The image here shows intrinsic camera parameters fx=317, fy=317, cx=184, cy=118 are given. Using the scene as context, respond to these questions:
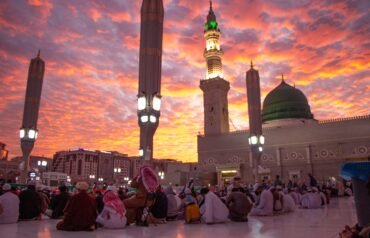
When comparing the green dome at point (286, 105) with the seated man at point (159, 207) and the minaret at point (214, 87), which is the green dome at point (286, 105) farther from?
the seated man at point (159, 207)

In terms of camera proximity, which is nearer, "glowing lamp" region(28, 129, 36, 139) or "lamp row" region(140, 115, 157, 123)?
"lamp row" region(140, 115, 157, 123)

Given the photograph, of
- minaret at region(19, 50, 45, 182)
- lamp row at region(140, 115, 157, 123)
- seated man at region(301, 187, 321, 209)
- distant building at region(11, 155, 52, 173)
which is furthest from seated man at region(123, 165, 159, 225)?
distant building at region(11, 155, 52, 173)

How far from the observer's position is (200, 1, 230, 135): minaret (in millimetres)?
40844

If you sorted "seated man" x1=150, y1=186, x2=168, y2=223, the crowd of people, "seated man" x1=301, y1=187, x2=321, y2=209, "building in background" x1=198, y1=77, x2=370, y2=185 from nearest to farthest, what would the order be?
the crowd of people, "seated man" x1=150, y1=186, x2=168, y2=223, "seated man" x1=301, y1=187, x2=321, y2=209, "building in background" x1=198, y1=77, x2=370, y2=185

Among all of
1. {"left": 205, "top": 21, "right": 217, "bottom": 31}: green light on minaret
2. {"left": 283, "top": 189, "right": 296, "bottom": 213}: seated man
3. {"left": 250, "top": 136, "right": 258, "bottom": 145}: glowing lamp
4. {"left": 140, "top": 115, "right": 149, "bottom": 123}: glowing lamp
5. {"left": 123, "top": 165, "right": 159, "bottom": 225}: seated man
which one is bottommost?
{"left": 283, "top": 189, "right": 296, "bottom": 213}: seated man

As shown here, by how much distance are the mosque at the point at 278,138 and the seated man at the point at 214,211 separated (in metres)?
21.9

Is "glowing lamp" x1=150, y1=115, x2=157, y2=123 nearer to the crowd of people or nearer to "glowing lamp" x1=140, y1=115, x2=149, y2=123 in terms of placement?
"glowing lamp" x1=140, y1=115, x2=149, y2=123

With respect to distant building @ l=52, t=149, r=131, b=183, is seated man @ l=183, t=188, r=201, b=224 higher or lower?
lower

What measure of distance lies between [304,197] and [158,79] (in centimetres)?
802

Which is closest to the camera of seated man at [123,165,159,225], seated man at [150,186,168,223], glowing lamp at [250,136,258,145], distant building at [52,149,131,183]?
seated man at [123,165,159,225]

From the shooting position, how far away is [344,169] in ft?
15.3

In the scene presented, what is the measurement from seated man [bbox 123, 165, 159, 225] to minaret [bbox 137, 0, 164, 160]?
640 centimetres

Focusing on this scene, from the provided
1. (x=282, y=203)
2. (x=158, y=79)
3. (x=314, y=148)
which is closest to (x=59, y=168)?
(x=314, y=148)

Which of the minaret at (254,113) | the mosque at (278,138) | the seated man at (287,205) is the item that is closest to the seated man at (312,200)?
the seated man at (287,205)
